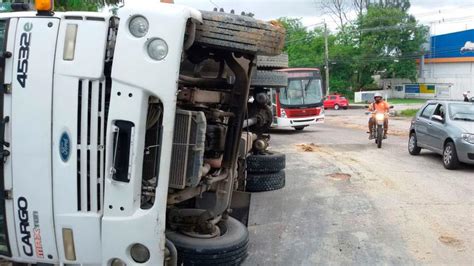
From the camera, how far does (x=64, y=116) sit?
10.6ft

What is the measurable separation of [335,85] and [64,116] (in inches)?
2772

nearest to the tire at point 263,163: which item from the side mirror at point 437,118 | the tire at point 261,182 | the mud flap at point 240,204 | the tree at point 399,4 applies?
the tire at point 261,182

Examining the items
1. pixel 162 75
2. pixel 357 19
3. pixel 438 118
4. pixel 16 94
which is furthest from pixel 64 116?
pixel 357 19

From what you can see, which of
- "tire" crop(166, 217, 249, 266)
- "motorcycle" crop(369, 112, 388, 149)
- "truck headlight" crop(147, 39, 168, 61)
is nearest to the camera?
"truck headlight" crop(147, 39, 168, 61)

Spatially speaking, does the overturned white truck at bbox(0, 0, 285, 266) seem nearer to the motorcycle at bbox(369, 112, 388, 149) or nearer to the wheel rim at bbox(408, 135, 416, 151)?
the wheel rim at bbox(408, 135, 416, 151)

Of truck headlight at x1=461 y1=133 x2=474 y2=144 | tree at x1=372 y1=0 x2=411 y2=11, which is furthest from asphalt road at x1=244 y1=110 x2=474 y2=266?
tree at x1=372 y1=0 x2=411 y2=11

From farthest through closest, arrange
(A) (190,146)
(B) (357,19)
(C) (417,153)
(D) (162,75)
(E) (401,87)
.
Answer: (B) (357,19) → (E) (401,87) → (C) (417,153) → (A) (190,146) → (D) (162,75)

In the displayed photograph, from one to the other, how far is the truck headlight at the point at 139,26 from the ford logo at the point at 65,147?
2.48 feet

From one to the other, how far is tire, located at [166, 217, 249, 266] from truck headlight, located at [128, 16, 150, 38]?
1.69 meters

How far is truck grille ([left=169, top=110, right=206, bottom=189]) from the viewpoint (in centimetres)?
353

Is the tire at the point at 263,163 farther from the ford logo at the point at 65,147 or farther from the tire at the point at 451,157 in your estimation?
the tire at the point at 451,157

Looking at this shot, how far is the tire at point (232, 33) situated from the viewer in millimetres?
3535

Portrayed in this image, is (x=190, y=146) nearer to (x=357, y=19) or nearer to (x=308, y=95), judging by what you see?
(x=308, y=95)

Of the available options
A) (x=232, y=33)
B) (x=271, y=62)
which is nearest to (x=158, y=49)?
(x=232, y=33)
